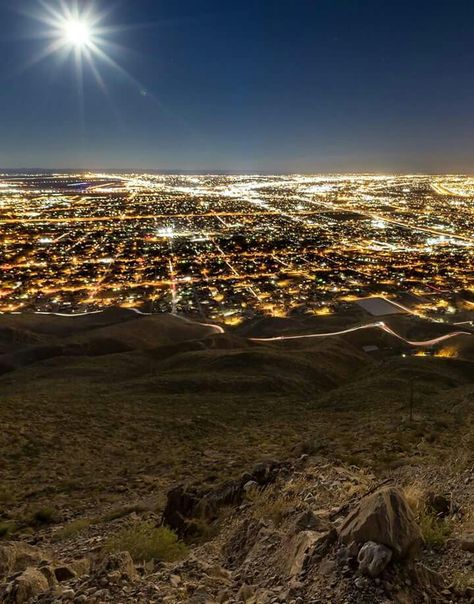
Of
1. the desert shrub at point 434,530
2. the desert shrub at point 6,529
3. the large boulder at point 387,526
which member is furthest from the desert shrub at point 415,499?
the desert shrub at point 6,529

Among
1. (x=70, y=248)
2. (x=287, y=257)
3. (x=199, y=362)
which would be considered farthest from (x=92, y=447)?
(x=70, y=248)

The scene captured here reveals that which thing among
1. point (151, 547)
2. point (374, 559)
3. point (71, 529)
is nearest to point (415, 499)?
point (374, 559)

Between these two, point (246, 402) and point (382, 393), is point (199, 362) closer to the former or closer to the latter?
point (246, 402)

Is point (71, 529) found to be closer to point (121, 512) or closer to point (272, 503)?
point (121, 512)

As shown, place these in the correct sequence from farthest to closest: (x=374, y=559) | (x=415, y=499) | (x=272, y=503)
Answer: (x=272, y=503)
(x=415, y=499)
(x=374, y=559)

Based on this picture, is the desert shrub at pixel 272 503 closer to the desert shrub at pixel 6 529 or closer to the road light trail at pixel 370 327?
the desert shrub at pixel 6 529

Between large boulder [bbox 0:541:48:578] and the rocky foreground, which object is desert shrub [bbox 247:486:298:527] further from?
large boulder [bbox 0:541:48:578]

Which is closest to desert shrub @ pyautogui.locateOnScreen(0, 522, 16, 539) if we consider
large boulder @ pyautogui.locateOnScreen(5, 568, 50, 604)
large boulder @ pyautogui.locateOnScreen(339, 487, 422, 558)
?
large boulder @ pyautogui.locateOnScreen(5, 568, 50, 604)
